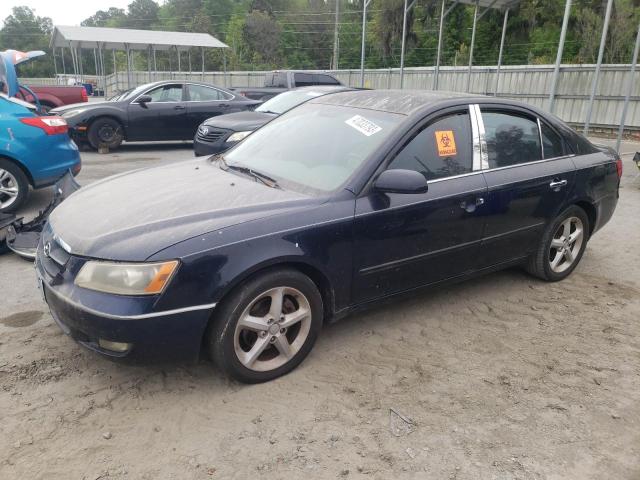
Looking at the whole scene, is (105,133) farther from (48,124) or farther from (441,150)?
(441,150)

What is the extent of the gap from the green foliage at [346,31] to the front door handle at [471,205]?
2107 cm

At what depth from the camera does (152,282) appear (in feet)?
8.34

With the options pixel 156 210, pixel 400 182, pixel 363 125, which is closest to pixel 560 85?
pixel 363 125

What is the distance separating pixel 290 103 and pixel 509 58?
30867mm

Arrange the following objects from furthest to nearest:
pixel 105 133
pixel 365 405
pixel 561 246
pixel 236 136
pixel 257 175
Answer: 1. pixel 105 133
2. pixel 236 136
3. pixel 561 246
4. pixel 257 175
5. pixel 365 405

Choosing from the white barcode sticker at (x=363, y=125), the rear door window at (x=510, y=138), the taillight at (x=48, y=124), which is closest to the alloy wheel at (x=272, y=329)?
the white barcode sticker at (x=363, y=125)

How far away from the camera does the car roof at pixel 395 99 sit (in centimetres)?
363

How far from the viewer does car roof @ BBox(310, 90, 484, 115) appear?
363 centimetres

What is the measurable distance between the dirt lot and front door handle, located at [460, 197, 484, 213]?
0.82 metres

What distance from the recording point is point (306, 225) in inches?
116

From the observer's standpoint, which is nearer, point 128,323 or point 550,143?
point 128,323

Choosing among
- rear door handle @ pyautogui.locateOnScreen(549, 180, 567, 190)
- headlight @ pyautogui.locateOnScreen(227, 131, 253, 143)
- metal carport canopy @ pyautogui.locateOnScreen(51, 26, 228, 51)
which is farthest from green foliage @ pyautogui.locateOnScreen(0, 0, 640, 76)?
rear door handle @ pyautogui.locateOnScreen(549, 180, 567, 190)

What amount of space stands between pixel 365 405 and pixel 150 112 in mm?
9993

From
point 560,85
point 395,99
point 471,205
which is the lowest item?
point 471,205
